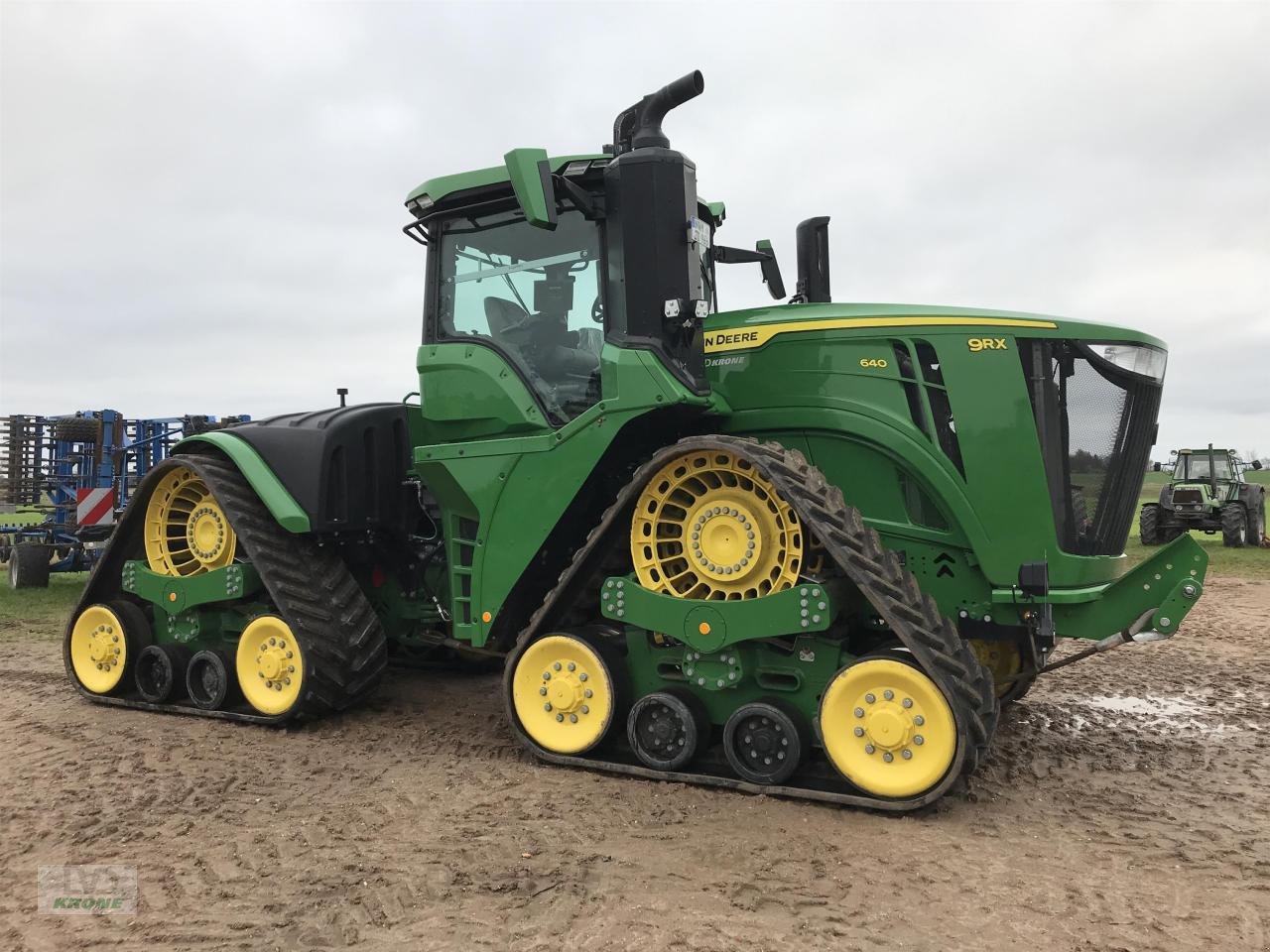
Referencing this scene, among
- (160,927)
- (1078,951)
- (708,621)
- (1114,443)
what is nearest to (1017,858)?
(1078,951)

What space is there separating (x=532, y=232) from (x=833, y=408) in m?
2.10

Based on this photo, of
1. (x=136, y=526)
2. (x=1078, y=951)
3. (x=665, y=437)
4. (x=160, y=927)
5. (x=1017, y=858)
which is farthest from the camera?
(x=136, y=526)

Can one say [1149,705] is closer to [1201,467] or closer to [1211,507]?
[1211,507]

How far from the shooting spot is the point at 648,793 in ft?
15.4

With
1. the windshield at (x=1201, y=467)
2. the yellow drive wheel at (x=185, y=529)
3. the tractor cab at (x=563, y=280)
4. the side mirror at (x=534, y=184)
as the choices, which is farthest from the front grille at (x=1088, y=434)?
the windshield at (x=1201, y=467)

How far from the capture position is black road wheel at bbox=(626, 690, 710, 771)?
15.7ft

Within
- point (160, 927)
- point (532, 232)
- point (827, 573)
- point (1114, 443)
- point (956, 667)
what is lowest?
point (160, 927)

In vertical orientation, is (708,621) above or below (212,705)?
above

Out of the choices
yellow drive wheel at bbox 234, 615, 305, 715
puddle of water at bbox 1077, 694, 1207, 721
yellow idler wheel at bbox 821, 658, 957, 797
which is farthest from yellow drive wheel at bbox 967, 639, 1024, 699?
yellow drive wheel at bbox 234, 615, 305, 715

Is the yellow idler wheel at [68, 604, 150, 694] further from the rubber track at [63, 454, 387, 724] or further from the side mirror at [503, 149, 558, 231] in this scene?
the side mirror at [503, 149, 558, 231]

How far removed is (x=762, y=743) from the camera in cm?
462

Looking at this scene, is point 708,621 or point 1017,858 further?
point 708,621

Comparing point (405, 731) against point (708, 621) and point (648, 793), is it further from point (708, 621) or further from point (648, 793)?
point (708, 621)

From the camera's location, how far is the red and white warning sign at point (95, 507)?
537 inches
